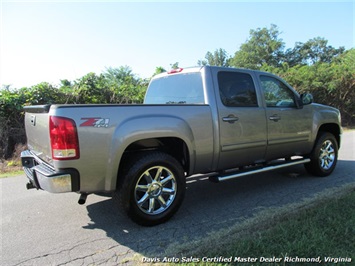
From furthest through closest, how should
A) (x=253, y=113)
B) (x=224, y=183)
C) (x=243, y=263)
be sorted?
(x=224, y=183), (x=253, y=113), (x=243, y=263)

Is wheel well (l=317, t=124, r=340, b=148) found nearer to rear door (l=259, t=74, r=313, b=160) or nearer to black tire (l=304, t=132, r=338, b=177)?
black tire (l=304, t=132, r=338, b=177)

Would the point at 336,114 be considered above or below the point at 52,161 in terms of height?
above

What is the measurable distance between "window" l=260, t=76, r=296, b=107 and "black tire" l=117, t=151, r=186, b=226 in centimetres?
215

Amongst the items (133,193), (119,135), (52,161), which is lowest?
(133,193)

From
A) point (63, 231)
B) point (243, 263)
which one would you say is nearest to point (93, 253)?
point (63, 231)

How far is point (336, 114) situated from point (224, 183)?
278 centimetres

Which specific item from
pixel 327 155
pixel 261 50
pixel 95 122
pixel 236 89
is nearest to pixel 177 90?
pixel 236 89

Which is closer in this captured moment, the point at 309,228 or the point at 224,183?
the point at 309,228

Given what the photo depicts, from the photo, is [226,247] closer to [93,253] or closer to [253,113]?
[93,253]

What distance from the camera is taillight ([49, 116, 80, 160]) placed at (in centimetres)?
290

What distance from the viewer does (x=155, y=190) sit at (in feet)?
11.5

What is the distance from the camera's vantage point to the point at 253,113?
4.38 metres

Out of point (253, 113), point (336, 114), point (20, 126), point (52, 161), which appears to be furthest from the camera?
point (20, 126)

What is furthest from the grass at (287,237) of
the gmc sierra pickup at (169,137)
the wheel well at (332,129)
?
the wheel well at (332,129)
